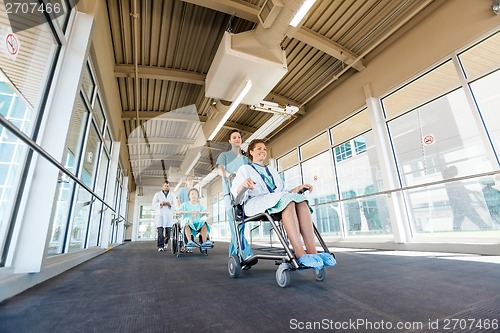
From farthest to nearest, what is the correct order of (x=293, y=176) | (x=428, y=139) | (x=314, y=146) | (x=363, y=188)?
(x=293, y=176) → (x=314, y=146) → (x=363, y=188) → (x=428, y=139)

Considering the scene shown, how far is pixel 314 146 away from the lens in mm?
A: 6156

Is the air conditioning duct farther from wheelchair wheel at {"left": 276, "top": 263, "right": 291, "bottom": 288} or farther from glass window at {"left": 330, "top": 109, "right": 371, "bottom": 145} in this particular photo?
wheelchair wheel at {"left": 276, "top": 263, "right": 291, "bottom": 288}

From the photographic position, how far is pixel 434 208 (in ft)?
10.7

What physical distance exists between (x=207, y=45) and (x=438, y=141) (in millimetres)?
4192

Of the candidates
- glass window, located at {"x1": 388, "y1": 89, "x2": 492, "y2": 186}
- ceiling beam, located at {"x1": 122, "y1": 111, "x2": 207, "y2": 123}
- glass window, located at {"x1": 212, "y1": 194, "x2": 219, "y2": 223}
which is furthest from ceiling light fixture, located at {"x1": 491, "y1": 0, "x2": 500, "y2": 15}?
glass window, located at {"x1": 212, "y1": 194, "x2": 219, "y2": 223}

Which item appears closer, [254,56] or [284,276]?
[284,276]

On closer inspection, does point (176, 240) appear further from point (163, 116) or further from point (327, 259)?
point (163, 116)

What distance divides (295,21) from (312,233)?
8.91 feet

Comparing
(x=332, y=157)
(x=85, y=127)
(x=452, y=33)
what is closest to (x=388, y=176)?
(x=332, y=157)

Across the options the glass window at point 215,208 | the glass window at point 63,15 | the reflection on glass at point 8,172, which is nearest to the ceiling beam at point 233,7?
the glass window at point 63,15

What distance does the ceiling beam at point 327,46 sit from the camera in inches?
151

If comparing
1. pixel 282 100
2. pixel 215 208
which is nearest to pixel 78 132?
pixel 282 100

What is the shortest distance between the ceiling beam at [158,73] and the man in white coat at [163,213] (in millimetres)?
2255

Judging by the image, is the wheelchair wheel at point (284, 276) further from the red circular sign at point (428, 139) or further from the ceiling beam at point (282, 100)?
the ceiling beam at point (282, 100)
